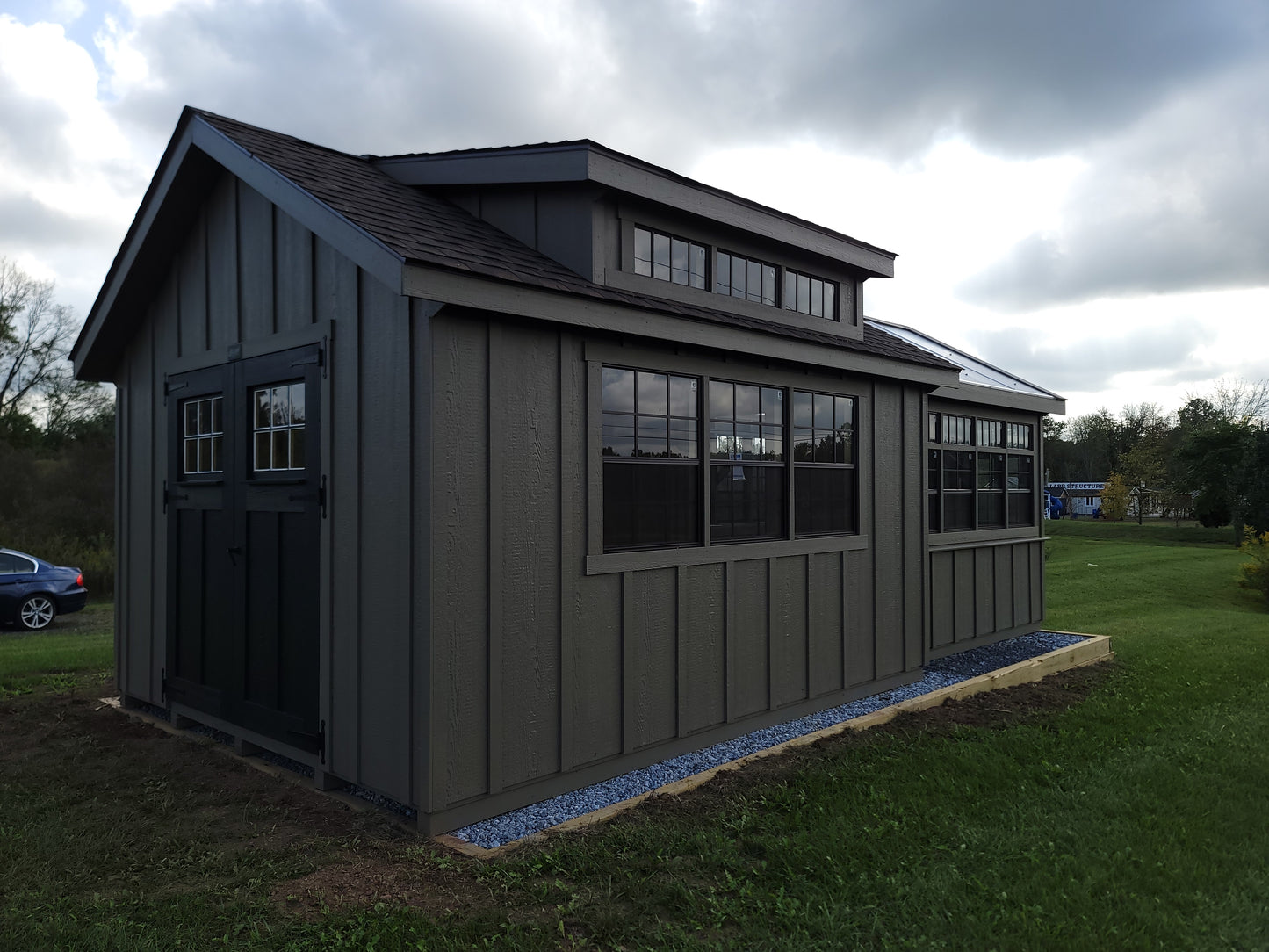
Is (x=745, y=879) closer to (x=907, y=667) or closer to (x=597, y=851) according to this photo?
(x=597, y=851)

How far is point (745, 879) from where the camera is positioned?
4070 mm

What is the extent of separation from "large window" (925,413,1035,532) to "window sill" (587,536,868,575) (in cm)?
207

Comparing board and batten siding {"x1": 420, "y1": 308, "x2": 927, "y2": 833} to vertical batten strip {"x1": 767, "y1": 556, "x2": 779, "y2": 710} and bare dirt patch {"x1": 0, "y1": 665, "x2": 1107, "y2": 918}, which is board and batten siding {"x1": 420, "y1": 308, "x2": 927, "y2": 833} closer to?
vertical batten strip {"x1": 767, "y1": 556, "x2": 779, "y2": 710}

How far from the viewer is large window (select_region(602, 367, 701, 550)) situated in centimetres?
579

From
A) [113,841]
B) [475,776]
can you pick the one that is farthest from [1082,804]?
[113,841]

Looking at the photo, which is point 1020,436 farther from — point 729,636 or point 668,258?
point 668,258

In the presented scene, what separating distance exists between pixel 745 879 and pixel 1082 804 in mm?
2264

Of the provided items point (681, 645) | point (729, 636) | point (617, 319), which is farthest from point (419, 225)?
point (729, 636)

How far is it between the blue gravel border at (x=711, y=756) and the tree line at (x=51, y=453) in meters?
16.8

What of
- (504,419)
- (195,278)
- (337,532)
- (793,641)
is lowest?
(793,641)

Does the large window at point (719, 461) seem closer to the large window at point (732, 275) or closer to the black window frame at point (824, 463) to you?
the black window frame at point (824, 463)

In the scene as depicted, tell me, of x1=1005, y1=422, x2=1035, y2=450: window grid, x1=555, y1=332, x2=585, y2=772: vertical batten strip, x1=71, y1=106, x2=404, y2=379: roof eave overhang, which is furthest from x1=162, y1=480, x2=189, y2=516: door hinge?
x1=1005, y1=422, x2=1035, y2=450: window grid

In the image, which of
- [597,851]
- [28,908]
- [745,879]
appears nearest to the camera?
[28,908]

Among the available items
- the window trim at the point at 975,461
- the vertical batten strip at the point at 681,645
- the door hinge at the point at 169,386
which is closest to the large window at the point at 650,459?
the vertical batten strip at the point at 681,645
